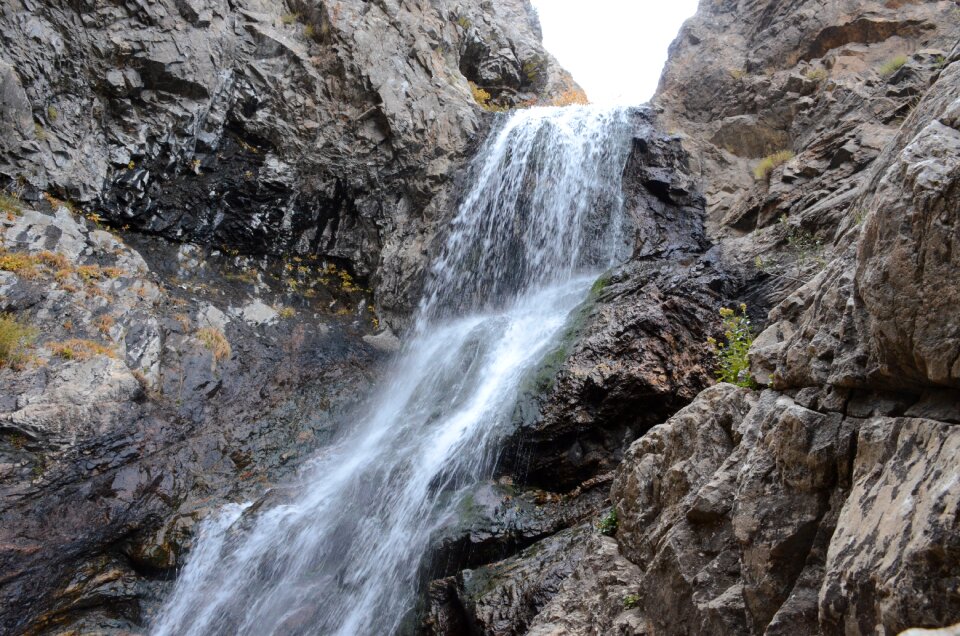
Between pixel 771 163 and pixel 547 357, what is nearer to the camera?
pixel 547 357

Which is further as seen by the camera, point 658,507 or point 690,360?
point 690,360

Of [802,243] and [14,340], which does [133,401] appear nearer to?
[14,340]

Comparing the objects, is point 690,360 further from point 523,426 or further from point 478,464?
point 478,464

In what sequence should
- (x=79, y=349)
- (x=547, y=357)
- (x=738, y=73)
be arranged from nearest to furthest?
1. (x=547, y=357)
2. (x=79, y=349)
3. (x=738, y=73)

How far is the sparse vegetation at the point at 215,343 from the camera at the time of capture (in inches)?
429

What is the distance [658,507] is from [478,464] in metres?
3.47

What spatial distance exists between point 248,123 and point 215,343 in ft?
18.2

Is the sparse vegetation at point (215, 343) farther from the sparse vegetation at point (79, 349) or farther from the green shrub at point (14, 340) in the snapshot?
the green shrub at point (14, 340)

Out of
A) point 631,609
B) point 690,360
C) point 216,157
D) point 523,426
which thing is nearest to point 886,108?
point 690,360

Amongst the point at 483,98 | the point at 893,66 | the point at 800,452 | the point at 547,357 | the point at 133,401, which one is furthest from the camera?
the point at 483,98

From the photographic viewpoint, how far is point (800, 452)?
2.80m

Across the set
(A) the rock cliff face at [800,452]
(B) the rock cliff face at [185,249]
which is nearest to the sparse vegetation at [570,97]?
(B) the rock cliff face at [185,249]

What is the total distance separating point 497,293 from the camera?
12.5 meters

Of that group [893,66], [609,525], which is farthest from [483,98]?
[609,525]
